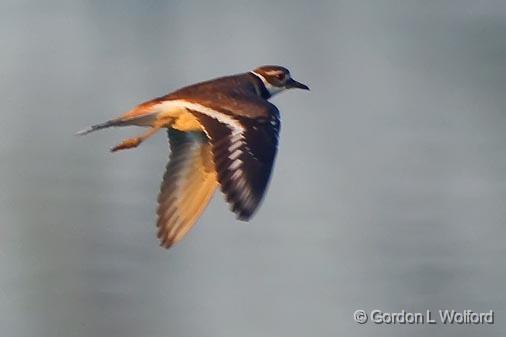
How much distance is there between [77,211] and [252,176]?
527 centimetres

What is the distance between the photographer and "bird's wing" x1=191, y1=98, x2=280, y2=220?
710 centimetres

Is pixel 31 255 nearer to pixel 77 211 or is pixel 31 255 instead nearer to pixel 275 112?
pixel 77 211

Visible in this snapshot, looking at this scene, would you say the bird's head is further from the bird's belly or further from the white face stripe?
the bird's belly

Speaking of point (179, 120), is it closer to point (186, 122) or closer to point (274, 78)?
point (186, 122)

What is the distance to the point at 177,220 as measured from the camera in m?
8.22

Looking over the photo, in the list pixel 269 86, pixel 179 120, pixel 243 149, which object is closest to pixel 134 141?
pixel 179 120

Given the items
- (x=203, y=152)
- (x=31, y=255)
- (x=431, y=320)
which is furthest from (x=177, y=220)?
(x=31, y=255)

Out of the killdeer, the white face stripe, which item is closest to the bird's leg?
the killdeer

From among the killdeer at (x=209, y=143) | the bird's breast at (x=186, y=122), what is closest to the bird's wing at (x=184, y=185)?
the killdeer at (x=209, y=143)

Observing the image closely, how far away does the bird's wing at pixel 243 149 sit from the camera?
23.3ft

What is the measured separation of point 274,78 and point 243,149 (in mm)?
1860

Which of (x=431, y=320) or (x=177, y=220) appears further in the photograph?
(x=431, y=320)

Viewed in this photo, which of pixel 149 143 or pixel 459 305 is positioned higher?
pixel 149 143

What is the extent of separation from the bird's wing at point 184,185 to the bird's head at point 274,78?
2.58 feet
